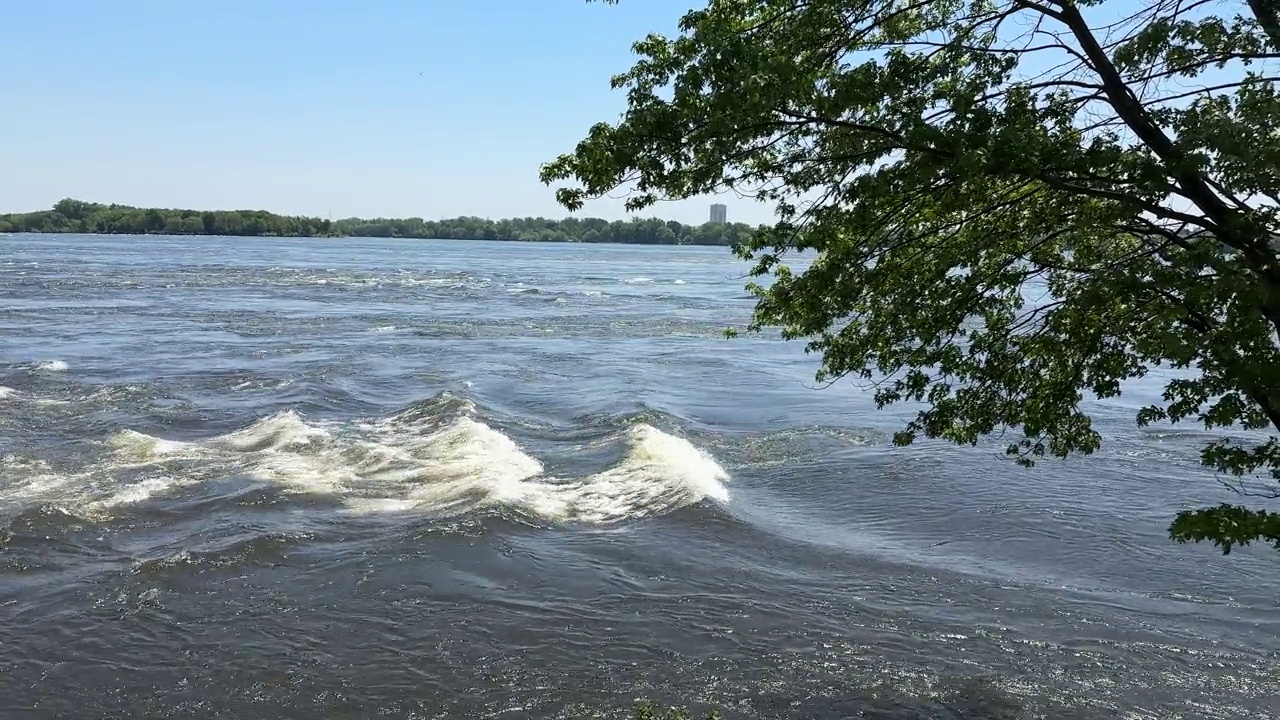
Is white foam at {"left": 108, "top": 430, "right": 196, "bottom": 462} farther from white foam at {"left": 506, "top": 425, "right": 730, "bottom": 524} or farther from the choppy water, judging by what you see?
white foam at {"left": 506, "top": 425, "right": 730, "bottom": 524}

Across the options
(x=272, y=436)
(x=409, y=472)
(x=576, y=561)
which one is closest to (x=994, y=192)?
(x=576, y=561)

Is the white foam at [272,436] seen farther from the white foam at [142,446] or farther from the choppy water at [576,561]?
the white foam at [142,446]

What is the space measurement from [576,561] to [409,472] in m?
4.96

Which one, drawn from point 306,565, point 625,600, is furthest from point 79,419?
point 625,600

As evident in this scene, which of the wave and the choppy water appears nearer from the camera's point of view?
the choppy water

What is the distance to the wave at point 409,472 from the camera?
1420 cm

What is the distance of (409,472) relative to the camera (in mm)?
16062

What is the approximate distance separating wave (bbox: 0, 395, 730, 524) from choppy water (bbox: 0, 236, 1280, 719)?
0.08 meters

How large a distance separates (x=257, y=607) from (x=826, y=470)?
33.0 feet

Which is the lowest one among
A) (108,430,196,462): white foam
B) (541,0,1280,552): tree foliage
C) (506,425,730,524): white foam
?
(108,430,196,462): white foam

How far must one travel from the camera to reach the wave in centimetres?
1420

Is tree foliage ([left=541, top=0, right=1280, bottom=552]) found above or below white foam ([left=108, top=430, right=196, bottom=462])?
above

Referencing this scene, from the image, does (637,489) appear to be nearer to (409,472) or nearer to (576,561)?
(576,561)

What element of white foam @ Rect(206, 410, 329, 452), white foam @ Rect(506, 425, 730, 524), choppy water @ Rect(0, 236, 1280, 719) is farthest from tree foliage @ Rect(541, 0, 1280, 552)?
white foam @ Rect(206, 410, 329, 452)
